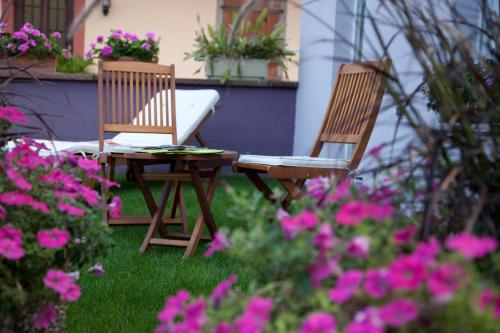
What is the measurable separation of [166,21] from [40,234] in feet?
33.0

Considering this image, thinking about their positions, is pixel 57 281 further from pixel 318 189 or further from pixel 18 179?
pixel 318 189

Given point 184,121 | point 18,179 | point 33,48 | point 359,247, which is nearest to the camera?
point 359,247

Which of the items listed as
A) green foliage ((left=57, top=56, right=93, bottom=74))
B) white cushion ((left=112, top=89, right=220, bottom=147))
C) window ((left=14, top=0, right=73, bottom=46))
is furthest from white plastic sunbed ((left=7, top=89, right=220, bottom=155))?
window ((left=14, top=0, right=73, bottom=46))

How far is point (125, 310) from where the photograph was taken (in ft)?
10.0

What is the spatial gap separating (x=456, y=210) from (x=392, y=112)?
12.0 ft

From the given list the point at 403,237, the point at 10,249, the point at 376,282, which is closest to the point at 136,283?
the point at 10,249

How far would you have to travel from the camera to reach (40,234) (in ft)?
6.02

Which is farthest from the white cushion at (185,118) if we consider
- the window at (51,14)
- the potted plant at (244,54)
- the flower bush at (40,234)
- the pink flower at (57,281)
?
the window at (51,14)

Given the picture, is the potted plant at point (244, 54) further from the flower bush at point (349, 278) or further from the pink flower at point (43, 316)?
the flower bush at point (349, 278)

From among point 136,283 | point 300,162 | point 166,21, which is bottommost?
point 136,283

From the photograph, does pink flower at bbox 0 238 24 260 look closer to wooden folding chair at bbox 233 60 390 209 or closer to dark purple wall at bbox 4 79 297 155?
wooden folding chair at bbox 233 60 390 209

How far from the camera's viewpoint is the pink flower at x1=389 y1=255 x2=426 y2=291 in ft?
3.68

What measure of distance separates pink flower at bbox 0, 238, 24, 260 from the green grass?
0.48 metres

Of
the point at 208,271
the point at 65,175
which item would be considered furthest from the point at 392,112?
the point at 65,175
